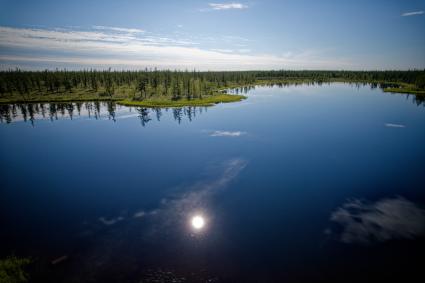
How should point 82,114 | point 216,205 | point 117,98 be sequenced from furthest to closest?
1. point 117,98
2. point 82,114
3. point 216,205

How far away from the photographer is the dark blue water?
18047 millimetres

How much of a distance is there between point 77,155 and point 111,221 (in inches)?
925

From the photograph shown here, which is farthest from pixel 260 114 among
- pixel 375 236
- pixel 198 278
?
pixel 198 278

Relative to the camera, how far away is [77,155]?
138 feet

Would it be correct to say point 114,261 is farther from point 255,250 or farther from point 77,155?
point 77,155

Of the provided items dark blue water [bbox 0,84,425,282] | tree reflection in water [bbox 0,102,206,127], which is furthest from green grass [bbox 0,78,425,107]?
dark blue water [bbox 0,84,425,282]

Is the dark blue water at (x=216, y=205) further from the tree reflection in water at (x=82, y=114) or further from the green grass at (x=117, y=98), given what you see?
the green grass at (x=117, y=98)

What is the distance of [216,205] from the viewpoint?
26156 millimetres

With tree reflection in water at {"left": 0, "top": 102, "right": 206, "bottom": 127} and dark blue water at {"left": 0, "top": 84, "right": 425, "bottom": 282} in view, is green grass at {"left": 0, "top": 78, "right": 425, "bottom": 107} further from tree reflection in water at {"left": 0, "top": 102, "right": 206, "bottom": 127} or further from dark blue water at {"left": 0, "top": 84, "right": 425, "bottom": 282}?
dark blue water at {"left": 0, "top": 84, "right": 425, "bottom": 282}

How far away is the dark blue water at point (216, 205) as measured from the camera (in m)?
18.0

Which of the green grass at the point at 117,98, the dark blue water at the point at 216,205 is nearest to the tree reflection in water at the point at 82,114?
the green grass at the point at 117,98

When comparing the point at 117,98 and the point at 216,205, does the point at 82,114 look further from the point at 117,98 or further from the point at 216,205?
the point at 216,205

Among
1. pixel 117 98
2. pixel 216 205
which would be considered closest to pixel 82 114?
pixel 117 98

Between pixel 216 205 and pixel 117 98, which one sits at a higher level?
pixel 117 98
